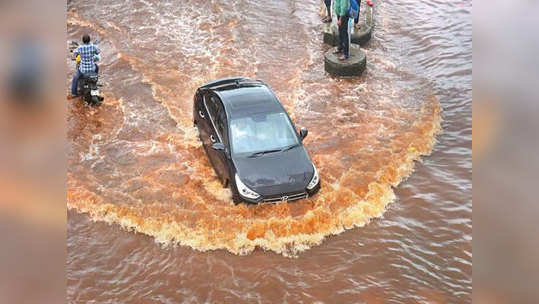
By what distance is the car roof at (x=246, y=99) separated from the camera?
8.83m

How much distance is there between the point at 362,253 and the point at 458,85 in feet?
22.0

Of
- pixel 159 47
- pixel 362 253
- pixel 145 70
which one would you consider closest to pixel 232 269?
pixel 362 253

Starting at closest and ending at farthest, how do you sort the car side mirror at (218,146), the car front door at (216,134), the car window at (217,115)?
the car side mirror at (218,146) < the car front door at (216,134) < the car window at (217,115)

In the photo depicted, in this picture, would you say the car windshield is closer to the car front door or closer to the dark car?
the dark car

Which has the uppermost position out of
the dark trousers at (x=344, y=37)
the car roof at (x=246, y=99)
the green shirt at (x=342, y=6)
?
the green shirt at (x=342, y=6)

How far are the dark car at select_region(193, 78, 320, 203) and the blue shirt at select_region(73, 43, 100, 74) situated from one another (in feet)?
10.0

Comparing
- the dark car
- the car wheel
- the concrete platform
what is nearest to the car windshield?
the dark car

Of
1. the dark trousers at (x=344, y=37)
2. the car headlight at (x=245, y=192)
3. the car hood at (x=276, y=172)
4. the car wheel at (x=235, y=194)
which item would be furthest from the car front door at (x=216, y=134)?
the dark trousers at (x=344, y=37)

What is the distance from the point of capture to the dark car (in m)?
7.81

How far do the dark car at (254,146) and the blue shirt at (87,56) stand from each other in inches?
120

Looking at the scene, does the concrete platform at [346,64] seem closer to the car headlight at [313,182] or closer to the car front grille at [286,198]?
the car headlight at [313,182]

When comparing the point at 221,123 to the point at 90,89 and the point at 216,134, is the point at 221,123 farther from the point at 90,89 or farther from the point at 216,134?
the point at 90,89

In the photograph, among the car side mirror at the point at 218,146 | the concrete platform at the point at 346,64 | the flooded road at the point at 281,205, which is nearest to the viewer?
the flooded road at the point at 281,205

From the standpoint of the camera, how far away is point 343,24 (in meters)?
12.3
